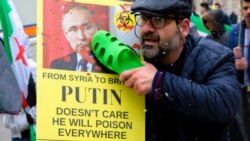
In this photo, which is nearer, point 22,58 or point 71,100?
point 71,100

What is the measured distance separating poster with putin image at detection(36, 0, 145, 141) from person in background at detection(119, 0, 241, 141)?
0.33ft

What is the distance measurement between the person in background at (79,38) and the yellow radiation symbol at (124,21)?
11cm

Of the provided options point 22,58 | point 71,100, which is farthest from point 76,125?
point 22,58

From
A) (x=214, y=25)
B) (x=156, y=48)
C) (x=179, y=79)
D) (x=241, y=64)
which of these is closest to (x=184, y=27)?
(x=156, y=48)

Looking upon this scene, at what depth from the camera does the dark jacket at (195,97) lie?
2996mm

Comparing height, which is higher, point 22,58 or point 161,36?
point 161,36

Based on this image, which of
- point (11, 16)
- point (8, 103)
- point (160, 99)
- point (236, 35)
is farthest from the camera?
point (236, 35)

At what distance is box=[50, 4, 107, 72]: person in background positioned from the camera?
3150 millimetres

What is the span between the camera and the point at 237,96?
3.14m

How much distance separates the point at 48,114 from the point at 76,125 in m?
0.14

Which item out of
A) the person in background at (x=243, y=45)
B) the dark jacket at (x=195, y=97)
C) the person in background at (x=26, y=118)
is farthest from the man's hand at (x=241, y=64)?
the dark jacket at (x=195, y=97)

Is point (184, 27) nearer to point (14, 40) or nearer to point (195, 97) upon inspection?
point (195, 97)

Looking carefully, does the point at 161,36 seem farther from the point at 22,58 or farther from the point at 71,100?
the point at 22,58

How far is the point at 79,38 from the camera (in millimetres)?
3186
